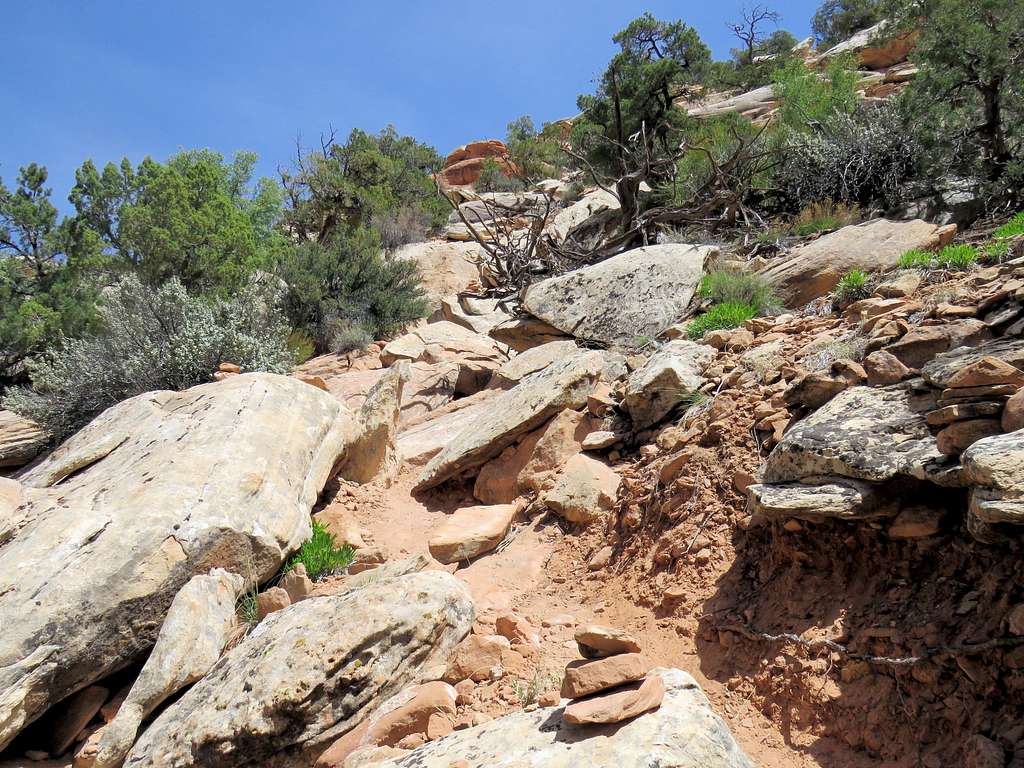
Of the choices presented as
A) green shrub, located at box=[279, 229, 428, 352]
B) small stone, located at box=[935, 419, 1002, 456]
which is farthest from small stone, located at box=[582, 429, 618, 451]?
green shrub, located at box=[279, 229, 428, 352]

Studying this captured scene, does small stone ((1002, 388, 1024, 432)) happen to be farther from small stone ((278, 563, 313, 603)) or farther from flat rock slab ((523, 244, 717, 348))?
flat rock slab ((523, 244, 717, 348))

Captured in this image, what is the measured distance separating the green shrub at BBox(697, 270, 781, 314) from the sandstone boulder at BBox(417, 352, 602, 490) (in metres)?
1.59

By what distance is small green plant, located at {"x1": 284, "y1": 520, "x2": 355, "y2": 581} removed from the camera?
4348 mm

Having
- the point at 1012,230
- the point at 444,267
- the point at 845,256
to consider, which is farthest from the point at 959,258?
the point at 444,267

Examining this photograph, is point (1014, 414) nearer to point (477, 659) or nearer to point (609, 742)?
point (609, 742)

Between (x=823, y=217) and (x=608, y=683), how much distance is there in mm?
7563

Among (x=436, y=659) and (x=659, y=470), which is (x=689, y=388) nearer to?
(x=659, y=470)

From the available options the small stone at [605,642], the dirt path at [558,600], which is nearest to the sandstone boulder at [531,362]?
the dirt path at [558,600]

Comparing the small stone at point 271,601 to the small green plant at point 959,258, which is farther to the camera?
the small green plant at point 959,258

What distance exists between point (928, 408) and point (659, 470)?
1.53 m

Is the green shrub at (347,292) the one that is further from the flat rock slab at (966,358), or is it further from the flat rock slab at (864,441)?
the flat rock slab at (966,358)

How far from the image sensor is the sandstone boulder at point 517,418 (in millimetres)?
5375

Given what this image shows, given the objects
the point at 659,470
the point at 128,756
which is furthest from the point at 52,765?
the point at 659,470

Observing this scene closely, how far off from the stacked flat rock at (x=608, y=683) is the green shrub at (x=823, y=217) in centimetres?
683
